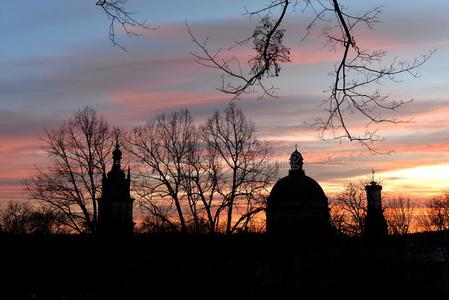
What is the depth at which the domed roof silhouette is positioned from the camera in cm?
4625

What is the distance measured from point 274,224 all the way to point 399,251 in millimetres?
24721

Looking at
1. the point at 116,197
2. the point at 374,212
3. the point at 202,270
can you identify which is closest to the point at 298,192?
the point at 374,212

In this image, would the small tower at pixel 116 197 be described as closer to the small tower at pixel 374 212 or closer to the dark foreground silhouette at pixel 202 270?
the small tower at pixel 374 212

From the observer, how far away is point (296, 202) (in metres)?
47.7

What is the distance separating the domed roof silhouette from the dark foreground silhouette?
2368 cm

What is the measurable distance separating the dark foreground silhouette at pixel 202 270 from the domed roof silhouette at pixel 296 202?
23.7m

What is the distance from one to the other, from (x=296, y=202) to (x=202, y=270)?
2949 cm

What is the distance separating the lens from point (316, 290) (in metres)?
19.9

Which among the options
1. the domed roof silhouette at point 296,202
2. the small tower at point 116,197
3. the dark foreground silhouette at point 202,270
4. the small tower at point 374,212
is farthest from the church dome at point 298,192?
the dark foreground silhouette at point 202,270

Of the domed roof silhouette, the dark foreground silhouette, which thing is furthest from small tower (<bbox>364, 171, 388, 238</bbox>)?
the dark foreground silhouette

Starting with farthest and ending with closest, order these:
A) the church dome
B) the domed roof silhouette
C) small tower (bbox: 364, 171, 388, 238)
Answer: the church dome → the domed roof silhouette → small tower (bbox: 364, 171, 388, 238)

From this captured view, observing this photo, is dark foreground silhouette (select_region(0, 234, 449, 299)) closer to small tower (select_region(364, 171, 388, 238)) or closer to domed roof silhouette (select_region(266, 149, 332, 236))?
small tower (select_region(364, 171, 388, 238))

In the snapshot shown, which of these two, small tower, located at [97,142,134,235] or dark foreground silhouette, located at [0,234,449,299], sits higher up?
small tower, located at [97,142,134,235]

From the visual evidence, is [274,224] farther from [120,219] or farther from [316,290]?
[316,290]
